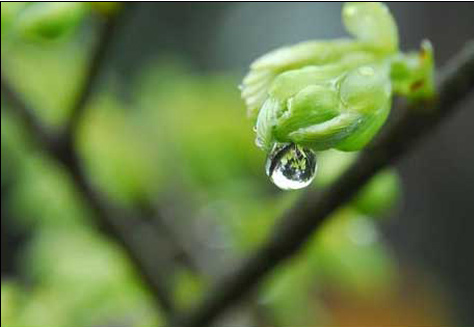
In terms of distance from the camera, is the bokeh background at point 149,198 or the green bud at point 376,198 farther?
the bokeh background at point 149,198

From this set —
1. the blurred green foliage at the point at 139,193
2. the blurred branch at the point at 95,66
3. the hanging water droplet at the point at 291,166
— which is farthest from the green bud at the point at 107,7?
the hanging water droplet at the point at 291,166

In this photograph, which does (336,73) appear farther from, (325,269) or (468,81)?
(325,269)

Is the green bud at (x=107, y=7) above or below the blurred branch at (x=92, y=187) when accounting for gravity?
above

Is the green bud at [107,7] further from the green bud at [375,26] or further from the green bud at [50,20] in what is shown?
the green bud at [375,26]

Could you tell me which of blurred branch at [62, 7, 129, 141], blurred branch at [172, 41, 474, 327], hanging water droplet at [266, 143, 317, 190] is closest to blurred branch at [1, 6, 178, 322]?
blurred branch at [62, 7, 129, 141]

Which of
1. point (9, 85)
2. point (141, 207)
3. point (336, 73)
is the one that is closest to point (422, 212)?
point (141, 207)

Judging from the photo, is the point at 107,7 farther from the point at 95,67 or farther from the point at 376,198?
the point at 376,198

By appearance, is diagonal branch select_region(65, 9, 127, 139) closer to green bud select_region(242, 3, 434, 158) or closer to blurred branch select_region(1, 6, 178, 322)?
blurred branch select_region(1, 6, 178, 322)
